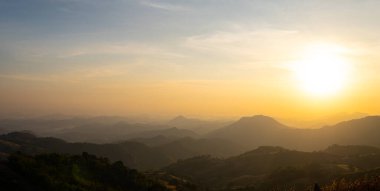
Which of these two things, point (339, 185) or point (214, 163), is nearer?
point (339, 185)

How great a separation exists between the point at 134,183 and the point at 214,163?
119458mm

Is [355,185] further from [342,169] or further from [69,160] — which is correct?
[342,169]

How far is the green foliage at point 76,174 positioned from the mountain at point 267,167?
4396cm

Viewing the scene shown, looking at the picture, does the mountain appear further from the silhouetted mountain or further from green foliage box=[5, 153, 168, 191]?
green foliage box=[5, 153, 168, 191]

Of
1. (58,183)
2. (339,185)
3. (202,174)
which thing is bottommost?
(202,174)

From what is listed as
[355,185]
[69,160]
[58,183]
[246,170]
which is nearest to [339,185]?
[355,185]

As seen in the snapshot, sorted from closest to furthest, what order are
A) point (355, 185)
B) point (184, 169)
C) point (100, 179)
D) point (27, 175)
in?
point (355, 185), point (27, 175), point (100, 179), point (184, 169)

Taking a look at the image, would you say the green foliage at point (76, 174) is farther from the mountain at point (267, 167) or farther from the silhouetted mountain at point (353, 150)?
the silhouetted mountain at point (353, 150)

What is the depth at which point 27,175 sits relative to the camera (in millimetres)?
54000

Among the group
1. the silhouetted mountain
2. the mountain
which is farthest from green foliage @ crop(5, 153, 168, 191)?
the silhouetted mountain

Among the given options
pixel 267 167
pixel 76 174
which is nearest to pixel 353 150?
pixel 267 167

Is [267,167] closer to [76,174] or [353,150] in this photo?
[353,150]

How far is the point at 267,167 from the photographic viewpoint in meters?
164

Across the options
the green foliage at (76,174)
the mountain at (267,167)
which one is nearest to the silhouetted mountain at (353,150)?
the mountain at (267,167)
